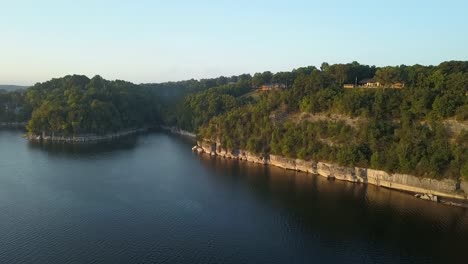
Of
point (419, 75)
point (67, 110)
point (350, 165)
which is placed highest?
point (419, 75)

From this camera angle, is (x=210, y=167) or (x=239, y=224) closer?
(x=239, y=224)

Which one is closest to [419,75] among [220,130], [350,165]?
[350,165]

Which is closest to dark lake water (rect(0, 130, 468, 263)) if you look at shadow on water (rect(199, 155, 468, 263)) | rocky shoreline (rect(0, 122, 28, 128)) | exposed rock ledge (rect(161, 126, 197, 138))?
shadow on water (rect(199, 155, 468, 263))

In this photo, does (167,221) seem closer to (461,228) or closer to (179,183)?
(179,183)

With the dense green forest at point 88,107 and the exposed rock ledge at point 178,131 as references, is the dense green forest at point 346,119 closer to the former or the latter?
the dense green forest at point 88,107

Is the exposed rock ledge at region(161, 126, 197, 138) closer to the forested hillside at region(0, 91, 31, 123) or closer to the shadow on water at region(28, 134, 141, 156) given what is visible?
the shadow on water at region(28, 134, 141, 156)
